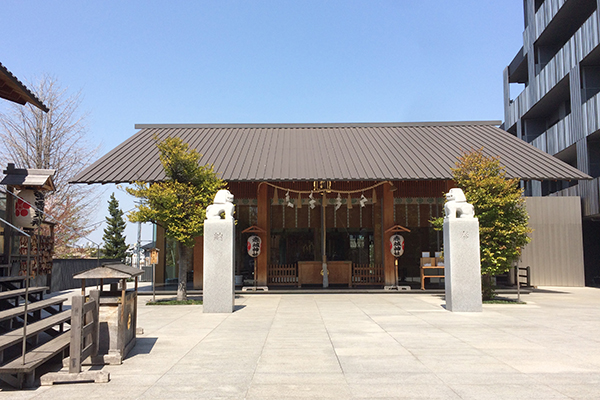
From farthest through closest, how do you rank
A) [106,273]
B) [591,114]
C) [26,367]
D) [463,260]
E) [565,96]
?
1. [565,96]
2. [591,114]
3. [463,260]
4. [106,273]
5. [26,367]

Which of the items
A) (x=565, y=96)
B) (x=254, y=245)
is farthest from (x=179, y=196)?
(x=565, y=96)

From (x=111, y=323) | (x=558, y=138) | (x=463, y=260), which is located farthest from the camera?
(x=558, y=138)

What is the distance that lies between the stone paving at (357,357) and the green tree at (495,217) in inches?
73.1

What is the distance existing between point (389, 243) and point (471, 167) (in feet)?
18.2

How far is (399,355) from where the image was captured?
7.43 meters

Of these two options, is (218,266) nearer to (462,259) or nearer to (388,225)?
(462,259)

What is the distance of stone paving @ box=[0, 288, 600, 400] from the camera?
18.4 feet

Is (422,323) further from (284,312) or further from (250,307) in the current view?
(250,307)

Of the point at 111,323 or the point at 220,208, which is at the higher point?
the point at 220,208

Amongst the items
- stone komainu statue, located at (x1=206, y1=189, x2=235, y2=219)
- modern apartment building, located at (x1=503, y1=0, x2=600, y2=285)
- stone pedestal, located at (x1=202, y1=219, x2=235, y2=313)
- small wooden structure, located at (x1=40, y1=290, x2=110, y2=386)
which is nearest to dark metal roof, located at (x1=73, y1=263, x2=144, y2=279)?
small wooden structure, located at (x1=40, y1=290, x2=110, y2=386)

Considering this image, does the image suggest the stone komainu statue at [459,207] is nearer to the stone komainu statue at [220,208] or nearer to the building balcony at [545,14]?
the stone komainu statue at [220,208]

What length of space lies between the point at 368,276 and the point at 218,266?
9.10 metres

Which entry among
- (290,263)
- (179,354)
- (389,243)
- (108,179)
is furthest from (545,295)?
(108,179)

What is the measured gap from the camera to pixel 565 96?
92.3ft
